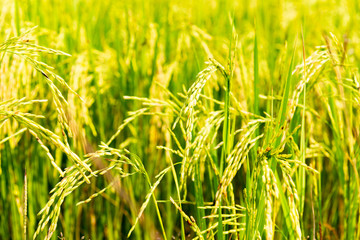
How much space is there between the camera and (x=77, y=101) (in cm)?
185

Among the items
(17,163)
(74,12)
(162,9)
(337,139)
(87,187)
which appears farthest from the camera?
(162,9)

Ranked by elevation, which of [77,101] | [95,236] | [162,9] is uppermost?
[162,9]

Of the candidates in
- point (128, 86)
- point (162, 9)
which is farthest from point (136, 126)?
point (162, 9)

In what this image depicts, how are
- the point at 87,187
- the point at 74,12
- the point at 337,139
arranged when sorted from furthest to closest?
the point at 74,12 < the point at 87,187 < the point at 337,139

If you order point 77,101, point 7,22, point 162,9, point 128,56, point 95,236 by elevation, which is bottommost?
point 95,236

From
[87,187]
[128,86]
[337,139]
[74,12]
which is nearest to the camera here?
[337,139]

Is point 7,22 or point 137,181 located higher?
point 7,22

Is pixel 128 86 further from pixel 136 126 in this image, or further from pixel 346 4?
pixel 346 4

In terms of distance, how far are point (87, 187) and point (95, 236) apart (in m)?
0.21

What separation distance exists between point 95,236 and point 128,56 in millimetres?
811

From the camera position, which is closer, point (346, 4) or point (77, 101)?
point (77, 101)

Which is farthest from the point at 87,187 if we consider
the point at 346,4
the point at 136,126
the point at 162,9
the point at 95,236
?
the point at 346,4

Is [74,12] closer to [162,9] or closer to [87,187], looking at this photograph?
[162,9]

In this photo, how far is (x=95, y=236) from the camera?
183 centimetres
